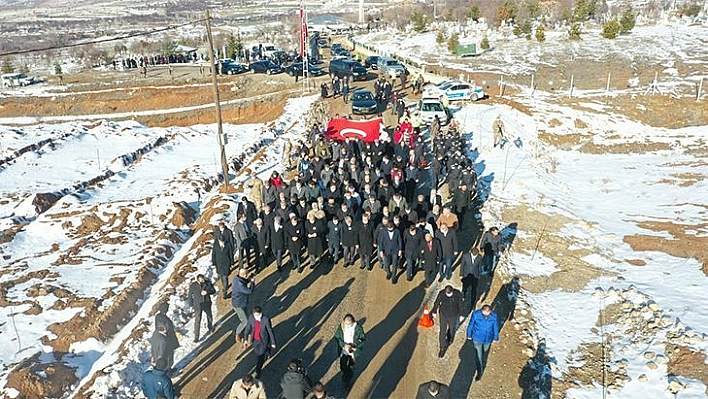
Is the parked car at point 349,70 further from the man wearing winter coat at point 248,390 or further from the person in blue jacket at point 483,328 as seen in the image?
the man wearing winter coat at point 248,390

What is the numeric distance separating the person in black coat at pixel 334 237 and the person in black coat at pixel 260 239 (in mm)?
1497

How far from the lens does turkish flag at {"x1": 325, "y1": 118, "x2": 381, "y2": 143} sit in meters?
21.2

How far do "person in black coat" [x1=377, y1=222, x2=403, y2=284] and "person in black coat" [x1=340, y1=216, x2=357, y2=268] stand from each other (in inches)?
28.9

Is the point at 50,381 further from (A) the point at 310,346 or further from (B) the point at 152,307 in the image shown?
(A) the point at 310,346

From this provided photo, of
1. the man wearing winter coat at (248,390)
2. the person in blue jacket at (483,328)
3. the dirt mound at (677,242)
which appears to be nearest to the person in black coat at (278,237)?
the person in blue jacket at (483,328)

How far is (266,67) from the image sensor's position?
161 ft

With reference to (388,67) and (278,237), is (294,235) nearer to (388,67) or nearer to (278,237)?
(278,237)

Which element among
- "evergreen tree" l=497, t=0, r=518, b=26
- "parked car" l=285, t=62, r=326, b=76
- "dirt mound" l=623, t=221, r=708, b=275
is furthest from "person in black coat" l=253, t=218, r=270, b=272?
"evergreen tree" l=497, t=0, r=518, b=26

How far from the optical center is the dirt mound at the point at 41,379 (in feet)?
32.3

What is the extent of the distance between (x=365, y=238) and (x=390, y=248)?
2.36ft

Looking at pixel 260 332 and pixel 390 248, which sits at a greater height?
pixel 260 332

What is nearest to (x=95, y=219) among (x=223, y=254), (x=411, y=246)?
(x=223, y=254)

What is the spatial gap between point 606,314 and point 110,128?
1394 inches

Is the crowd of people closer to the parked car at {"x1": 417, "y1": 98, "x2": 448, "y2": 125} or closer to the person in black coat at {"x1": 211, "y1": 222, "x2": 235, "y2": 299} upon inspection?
the person in black coat at {"x1": 211, "y1": 222, "x2": 235, "y2": 299}
